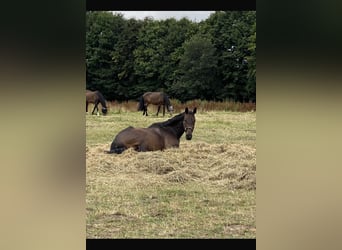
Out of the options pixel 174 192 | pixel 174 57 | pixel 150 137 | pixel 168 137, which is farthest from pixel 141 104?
pixel 174 192

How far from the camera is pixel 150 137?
10.5 metres

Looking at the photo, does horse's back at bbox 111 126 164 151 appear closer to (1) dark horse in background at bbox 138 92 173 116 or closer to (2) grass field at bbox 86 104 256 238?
(2) grass field at bbox 86 104 256 238

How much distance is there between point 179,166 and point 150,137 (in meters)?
1.86

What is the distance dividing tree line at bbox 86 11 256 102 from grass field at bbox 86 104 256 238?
15121mm

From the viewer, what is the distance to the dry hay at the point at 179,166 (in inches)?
314

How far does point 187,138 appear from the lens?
1189 centimetres

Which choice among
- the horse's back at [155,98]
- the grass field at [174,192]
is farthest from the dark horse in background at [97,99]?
the grass field at [174,192]

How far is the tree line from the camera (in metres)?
26.8

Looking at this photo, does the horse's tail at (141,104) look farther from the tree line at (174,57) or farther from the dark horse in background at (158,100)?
the tree line at (174,57)

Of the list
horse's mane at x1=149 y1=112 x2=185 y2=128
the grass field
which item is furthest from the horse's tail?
horse's mane at x1=149 y1=112 x2=185 y2=128
